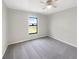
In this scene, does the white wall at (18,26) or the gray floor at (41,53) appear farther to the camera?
the white wall at (18,26)

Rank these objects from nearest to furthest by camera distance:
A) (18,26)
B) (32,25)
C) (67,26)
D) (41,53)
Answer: (41,53) → (67,26) → (18,26) → (32,25)

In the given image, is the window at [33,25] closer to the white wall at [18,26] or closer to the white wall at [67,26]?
the white wall at [18,26]

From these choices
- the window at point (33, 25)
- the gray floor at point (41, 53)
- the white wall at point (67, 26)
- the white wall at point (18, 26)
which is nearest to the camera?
the gray floor at point (41, 53)

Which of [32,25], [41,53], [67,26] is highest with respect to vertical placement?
[32,25]

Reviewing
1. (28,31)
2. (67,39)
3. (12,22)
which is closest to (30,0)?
(12,22)

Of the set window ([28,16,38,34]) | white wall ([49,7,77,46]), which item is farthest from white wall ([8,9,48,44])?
white wall ([49,7,77,46])

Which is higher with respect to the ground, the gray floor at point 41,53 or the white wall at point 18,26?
the white wall at point 18,26

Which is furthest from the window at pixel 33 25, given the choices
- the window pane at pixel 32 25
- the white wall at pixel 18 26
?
the white wall at pixel 18 26

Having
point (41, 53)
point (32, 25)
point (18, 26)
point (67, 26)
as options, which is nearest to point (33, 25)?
point (32, 25)

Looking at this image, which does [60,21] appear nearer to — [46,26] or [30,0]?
[46,26]

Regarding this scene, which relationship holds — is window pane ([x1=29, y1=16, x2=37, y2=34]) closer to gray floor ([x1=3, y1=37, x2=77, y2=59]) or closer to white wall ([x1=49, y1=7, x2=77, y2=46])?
white wall ([x1=49, y1=7, x2=77, y2=46])

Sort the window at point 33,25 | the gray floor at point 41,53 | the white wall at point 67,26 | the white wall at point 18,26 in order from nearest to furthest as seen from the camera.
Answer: the gray floor at point 41,53 → the white wall at point 67,26 → the white wall at point 18,26 → the window at point 33,25

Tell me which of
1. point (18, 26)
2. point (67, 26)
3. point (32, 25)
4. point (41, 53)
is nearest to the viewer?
point (41, 53)

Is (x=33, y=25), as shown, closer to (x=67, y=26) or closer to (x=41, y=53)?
(x=67, y=26)
